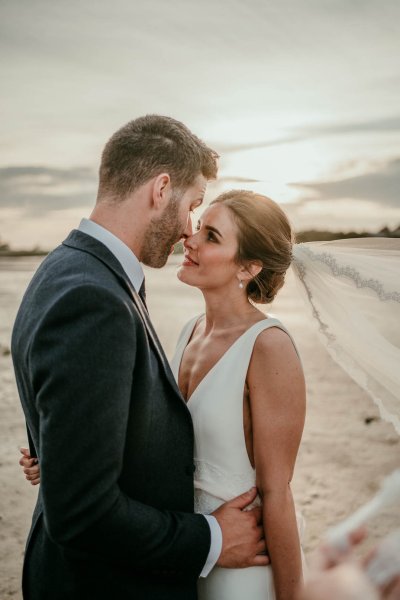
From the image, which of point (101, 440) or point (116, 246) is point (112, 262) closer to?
point (116, 246)

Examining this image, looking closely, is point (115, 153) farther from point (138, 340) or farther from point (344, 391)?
point (344, 391)

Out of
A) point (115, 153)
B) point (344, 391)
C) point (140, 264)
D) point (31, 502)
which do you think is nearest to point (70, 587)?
point (140, 264)

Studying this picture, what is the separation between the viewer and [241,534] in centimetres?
236

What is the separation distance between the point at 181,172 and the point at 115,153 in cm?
28

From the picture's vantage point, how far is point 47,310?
1.74 metres

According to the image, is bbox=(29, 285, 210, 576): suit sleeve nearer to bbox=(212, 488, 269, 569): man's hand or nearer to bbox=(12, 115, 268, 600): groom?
bbox=(12, 115, 268, 600): groom

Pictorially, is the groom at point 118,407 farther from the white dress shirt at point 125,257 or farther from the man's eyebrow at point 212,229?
the man's eyebrow at point 212,229

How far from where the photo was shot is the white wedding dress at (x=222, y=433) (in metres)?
2.68

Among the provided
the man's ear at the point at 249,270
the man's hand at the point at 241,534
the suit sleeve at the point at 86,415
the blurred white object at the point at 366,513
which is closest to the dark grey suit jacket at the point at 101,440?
the suit sleeve at the point at 86,415

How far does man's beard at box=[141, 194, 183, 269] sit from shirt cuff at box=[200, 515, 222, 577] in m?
1.03

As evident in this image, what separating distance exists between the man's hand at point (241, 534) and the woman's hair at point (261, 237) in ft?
3.99

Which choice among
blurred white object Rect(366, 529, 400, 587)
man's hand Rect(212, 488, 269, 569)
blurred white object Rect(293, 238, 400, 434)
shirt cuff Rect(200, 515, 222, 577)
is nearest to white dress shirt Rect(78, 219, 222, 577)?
shirt cuff Rect(200, 515, 222, 577)

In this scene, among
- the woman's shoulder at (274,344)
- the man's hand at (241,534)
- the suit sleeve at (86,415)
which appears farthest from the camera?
the woman's shoulder at (274,344)

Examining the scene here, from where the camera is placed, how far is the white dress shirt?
2094 millimetres
